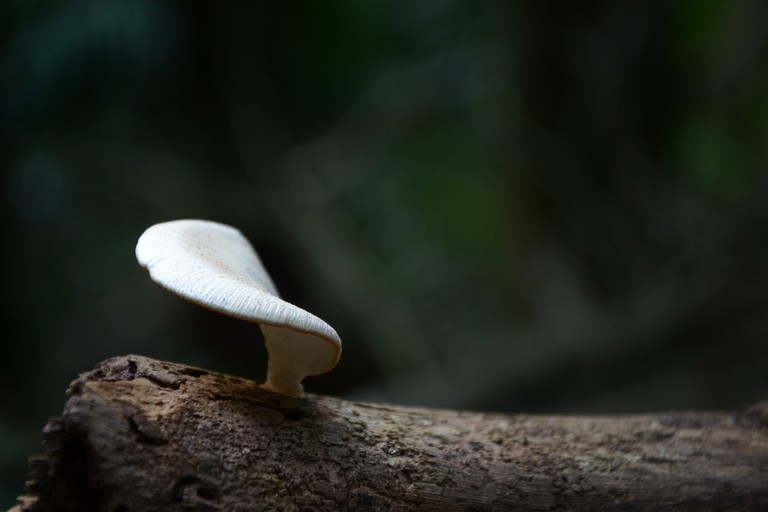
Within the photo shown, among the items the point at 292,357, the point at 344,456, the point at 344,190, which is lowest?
the point at 344,456

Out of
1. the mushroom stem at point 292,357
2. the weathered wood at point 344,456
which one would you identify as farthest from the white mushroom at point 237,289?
the weathered wood at point 344,456

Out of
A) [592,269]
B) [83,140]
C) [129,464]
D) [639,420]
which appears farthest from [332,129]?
[129,464]

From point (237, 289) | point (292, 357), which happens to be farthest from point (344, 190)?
point (237, 289)

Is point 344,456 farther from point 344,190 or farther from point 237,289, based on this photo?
point 344,190

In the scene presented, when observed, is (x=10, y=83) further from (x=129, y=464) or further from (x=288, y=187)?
(x=129, y=464)

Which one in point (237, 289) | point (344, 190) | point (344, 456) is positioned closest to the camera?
point (237, 289)

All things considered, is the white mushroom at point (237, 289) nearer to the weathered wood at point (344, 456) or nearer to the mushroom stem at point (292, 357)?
the mushroom stem at point (292, 357)

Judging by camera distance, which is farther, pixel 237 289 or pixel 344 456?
pixel 344 456
